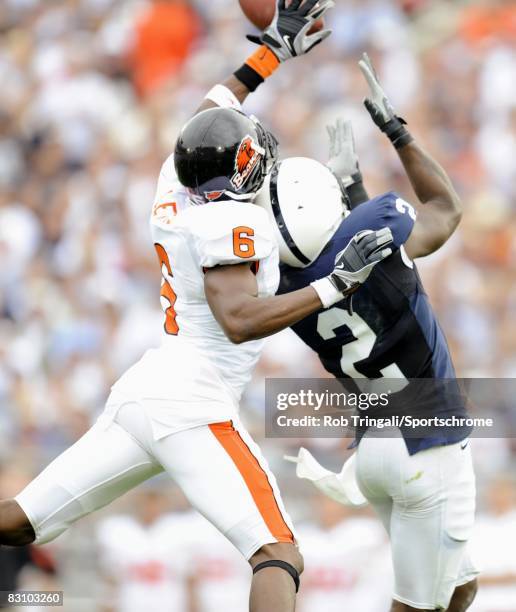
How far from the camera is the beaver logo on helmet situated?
3864mm

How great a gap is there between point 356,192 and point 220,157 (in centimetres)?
92

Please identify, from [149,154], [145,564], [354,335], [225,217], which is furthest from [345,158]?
[149,154]

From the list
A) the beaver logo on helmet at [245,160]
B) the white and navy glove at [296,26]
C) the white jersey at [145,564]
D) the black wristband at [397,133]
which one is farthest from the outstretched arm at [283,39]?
the white jersey at [145,564]

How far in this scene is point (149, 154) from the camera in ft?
27.6

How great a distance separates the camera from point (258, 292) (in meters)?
3.85

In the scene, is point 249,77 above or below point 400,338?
above

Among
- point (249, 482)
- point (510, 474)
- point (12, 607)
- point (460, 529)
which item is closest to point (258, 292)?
point (249, 482)

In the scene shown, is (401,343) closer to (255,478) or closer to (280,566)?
(255,478)

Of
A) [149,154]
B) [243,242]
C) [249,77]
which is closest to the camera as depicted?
[243,242]

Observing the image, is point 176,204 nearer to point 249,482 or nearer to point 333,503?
point 249,482

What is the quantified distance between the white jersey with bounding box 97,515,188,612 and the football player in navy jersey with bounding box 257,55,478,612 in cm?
180

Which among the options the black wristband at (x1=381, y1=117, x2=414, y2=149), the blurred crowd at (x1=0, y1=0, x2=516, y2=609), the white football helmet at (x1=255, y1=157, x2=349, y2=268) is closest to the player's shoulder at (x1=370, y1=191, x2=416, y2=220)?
the white football helmet at (x1=255, y1=157, x2=349, y2=268)

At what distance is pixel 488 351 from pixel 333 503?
157 centimetres

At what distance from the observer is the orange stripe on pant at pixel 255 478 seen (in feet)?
12.8
